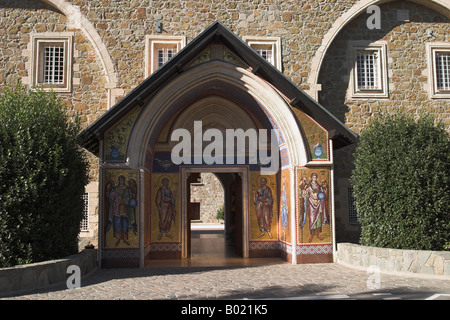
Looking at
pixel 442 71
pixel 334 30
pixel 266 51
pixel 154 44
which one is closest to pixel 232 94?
pixel 266 51

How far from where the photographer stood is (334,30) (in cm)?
1301

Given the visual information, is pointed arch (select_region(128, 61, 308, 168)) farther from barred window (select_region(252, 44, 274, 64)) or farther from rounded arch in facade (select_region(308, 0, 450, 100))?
barred window (select_region(252, 44, 274, 64))

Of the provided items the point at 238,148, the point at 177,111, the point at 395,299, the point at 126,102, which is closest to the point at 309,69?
the point at 238,148

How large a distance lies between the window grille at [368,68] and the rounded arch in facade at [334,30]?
1.15 m

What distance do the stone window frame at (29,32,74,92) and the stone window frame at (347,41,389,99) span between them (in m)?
8.79

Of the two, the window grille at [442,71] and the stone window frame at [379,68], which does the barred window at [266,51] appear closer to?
the stone window frame at [379,68]

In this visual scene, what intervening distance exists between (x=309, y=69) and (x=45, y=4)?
8509 millimetres

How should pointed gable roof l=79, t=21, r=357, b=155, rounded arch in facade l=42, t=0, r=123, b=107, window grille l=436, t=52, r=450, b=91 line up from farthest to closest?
window grille l=436, t=52, r=450, b=91 → rounded arch in facade l=42, t=0, r=123, b=107 → pointed gable roof l=79, t=21, r=357, b=155

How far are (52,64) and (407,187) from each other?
35.3 ft

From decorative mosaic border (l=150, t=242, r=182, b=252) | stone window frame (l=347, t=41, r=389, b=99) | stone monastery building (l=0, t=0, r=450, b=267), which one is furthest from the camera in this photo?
stone window frame (l=347, t=41, r=389, b=99)

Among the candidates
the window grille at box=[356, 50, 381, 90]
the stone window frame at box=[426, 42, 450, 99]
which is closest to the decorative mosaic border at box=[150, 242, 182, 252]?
the window grille at box=[356, 50, 381, 90]

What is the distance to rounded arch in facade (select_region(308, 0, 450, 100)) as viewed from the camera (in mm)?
12758

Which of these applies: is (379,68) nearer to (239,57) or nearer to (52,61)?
(239,57)

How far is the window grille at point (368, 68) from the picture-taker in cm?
1339
